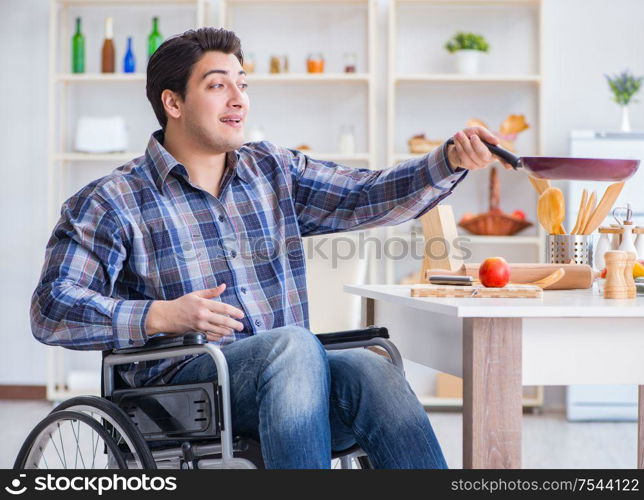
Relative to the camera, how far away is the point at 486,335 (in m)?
1.28

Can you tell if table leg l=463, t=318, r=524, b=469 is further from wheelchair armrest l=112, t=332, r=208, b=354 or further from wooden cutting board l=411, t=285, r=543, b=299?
wheelchair armrest l=112, t=332, r=208, b=354

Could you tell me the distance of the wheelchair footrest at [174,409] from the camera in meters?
1.48

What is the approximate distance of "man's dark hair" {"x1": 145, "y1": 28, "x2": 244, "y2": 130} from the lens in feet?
6.06

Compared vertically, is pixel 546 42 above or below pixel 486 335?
above

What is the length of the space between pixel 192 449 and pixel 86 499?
0.20 metres

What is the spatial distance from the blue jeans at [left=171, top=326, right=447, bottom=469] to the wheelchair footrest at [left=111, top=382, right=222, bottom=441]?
0.16 feet

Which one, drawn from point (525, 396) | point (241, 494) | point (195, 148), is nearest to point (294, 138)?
point (525, 396)

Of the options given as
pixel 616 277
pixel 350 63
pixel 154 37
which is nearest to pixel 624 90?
pixel 350 63

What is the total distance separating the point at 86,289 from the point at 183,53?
0.58 m

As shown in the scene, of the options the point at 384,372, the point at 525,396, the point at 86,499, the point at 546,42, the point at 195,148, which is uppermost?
the point at 546,42

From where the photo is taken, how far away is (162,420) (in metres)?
1.54

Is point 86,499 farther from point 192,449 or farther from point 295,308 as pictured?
point 295,308

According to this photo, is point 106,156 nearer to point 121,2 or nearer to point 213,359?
point 121,2

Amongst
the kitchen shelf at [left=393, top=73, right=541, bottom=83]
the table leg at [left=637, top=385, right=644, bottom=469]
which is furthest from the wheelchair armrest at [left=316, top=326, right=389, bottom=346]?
the kitchen shelf at [left=393, top=73, right=541, bottom=83]
